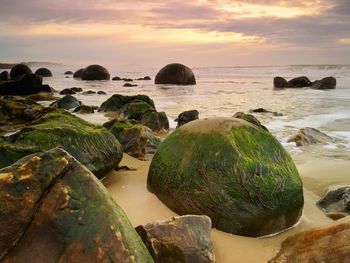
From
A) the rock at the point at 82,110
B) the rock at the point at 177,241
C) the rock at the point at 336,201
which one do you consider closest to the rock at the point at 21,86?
the rock at the point at 82,110

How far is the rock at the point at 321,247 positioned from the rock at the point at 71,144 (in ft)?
7.15

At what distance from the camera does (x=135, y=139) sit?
5.73 metres

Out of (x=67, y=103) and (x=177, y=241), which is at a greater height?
(x=177, y=241)

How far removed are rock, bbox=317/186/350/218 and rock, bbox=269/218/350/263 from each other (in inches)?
43.8

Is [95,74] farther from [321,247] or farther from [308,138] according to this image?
[321,247]

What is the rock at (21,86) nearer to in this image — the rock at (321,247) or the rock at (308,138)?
the rock at (308,138)

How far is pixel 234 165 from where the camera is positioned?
11.6 ft

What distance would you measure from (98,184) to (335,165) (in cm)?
458

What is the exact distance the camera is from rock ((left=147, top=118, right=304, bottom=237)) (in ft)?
11.2

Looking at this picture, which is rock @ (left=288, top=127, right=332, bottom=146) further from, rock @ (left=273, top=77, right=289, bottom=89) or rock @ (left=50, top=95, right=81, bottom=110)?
rock @ (left=273, top=77, right=289, bottom=89)

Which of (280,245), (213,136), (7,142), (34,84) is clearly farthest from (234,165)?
(34,84)

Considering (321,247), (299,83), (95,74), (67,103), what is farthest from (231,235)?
(95,74)

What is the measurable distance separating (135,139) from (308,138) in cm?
343

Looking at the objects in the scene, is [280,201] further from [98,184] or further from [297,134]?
[297,134]
